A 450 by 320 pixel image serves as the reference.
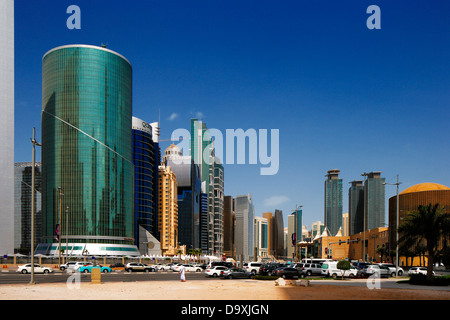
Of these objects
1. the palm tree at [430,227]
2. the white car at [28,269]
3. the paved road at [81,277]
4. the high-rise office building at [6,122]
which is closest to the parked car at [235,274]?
the paved road at [81,277]

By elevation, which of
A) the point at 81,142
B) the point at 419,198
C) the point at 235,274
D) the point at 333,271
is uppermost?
the point at 81,142

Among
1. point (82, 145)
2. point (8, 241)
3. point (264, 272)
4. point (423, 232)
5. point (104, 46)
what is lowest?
point (8, 241)

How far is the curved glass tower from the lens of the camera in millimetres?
162250

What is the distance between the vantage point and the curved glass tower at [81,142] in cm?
16225

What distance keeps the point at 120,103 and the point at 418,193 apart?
348ft

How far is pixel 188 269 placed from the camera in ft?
242

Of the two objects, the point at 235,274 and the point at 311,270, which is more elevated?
the point at 235,274

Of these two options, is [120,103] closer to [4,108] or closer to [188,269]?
[4,108]

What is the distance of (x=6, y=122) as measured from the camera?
139750mm

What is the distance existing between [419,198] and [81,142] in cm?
11197

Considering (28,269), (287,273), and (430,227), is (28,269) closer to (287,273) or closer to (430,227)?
(287,273)

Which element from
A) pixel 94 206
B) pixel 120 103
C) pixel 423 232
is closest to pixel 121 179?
pixel 94 206

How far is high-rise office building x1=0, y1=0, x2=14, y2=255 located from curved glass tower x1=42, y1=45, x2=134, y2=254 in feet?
70.1

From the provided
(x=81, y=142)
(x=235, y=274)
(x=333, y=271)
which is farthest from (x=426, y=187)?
(x=81, y=142)
